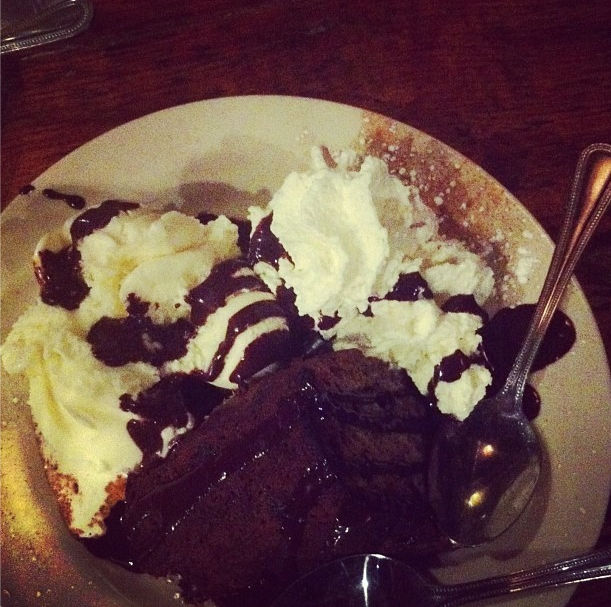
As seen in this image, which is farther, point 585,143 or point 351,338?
point 585,143

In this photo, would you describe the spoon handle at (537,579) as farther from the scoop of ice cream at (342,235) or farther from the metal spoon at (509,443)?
the scoop of ice cream at (342,235)

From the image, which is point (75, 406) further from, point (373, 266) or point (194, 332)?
point (373, 266)

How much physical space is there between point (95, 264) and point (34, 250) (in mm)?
208

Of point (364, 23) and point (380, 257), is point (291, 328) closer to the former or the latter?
point (380, 257)

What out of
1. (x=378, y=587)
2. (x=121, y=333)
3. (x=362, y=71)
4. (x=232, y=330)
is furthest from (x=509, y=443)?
(x=362, y=71)

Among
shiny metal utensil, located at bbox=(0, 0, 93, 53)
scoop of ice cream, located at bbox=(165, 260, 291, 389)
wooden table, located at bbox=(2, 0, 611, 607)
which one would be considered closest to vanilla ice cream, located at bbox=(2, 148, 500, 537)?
scoop of ice cream, located at bbox=(165, 260, 291, 389)

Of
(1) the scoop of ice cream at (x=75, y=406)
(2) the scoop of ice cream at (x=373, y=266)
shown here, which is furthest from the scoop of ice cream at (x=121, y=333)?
(2) the scoop of ice cream at (x=373, y=266)

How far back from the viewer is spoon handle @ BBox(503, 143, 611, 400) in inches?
56.9

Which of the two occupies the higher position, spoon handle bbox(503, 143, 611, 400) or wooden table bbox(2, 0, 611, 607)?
wooden table bbox(2, 0, 611, 607)

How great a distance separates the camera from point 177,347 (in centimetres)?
151

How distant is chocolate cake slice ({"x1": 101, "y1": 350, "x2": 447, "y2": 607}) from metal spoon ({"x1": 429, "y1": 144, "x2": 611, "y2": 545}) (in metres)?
0.07

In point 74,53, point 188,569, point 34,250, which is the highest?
point 74,53

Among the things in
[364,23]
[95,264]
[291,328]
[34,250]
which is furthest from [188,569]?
[364,23]

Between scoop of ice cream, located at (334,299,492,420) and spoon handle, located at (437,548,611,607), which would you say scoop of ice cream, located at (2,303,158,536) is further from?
spoon handle, located at (437,548,611,607)
